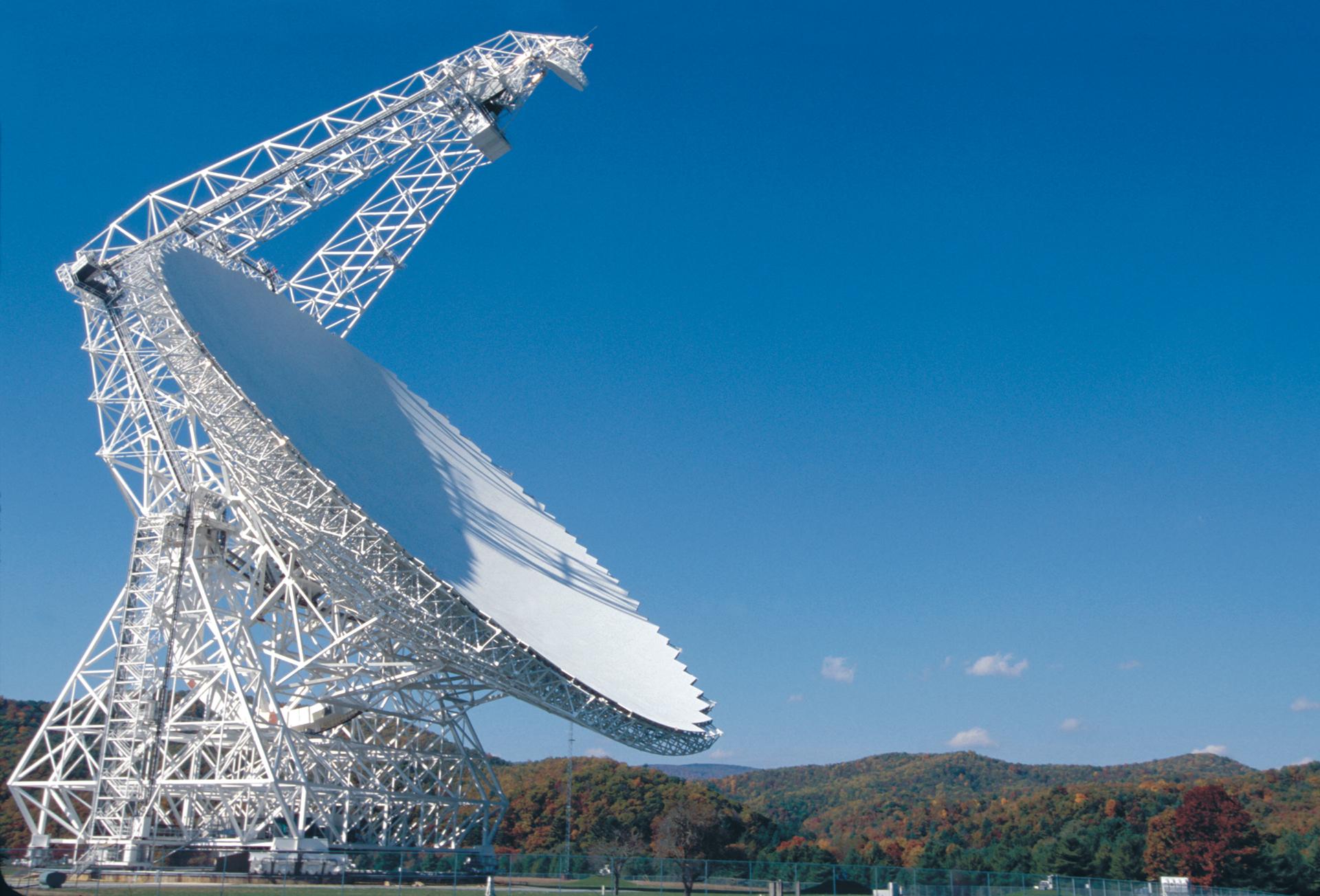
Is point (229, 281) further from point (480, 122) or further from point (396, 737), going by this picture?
point (396, 737)

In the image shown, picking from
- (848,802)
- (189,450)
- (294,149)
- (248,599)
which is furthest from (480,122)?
(848,802)

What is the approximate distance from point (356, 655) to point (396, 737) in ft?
11.5

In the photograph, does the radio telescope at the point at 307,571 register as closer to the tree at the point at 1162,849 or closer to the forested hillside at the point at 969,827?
the forested hillside at the point at 969,827

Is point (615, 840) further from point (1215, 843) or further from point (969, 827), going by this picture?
point (969, 827)

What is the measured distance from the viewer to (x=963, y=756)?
172m

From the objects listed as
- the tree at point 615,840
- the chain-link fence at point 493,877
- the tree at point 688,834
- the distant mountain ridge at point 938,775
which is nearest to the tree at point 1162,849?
the chain-link fence at point 493,877

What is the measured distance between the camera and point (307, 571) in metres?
28.3

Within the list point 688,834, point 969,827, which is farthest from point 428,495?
point 969,827

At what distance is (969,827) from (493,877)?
6988 cm

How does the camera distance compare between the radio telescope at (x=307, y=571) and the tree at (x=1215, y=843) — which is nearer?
the radio telescope at (x=307, y=571)

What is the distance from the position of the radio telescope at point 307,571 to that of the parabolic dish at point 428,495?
0.10 meters

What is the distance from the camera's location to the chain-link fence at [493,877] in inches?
988

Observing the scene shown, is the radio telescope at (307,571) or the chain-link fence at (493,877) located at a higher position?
the radio telescope at (307,571)

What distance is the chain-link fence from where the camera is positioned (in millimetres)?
25094
